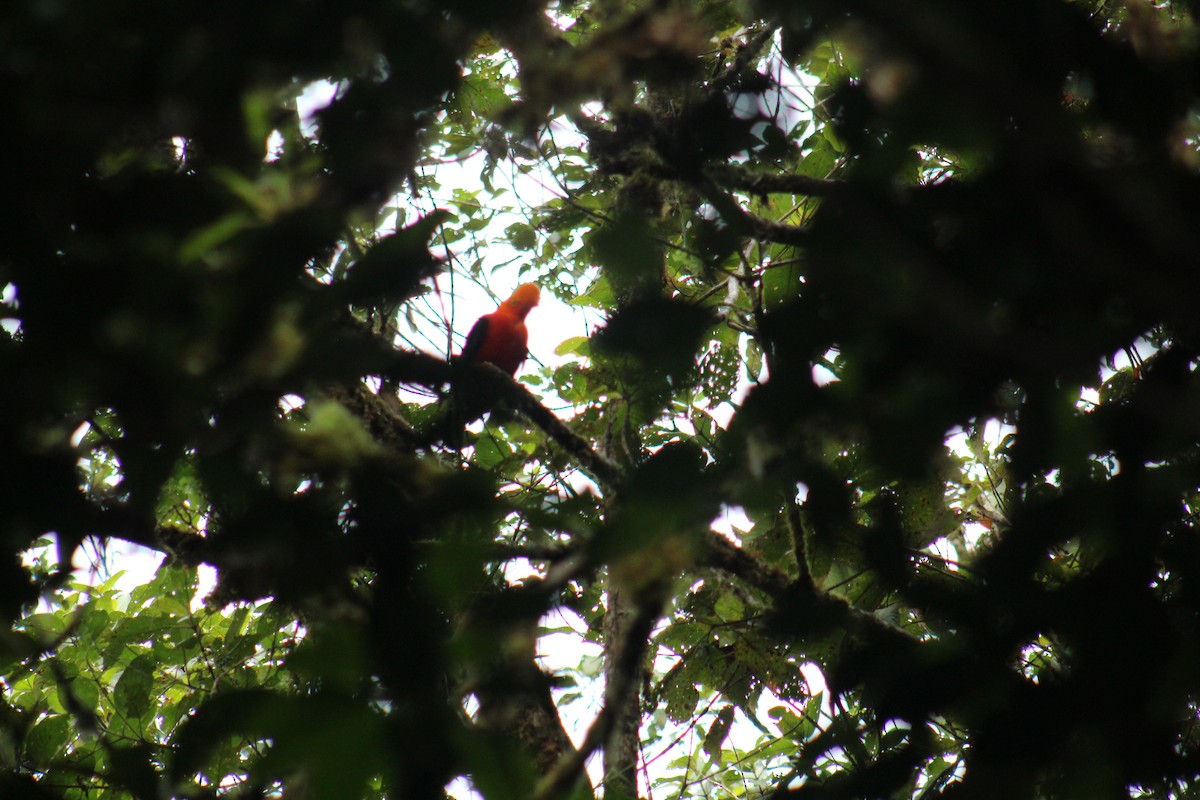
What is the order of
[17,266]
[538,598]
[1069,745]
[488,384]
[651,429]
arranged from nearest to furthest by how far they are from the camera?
[538,598], [17,266], [1069,745], [488,384], [651,429]

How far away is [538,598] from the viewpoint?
0.83 meters

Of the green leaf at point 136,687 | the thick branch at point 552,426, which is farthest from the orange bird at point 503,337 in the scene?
the green leaf at point 136,687

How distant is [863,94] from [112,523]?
3.37 feet

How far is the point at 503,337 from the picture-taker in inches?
228

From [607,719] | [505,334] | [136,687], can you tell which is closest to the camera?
[607,719]

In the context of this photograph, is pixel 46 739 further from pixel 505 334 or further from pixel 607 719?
pixel 505 334

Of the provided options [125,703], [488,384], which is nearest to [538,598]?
[488,384]

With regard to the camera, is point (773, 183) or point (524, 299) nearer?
point (773, 183)

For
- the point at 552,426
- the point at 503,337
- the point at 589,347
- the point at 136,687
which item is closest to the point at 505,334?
the point at 503,337

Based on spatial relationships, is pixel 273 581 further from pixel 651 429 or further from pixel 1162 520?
pixel 651 429

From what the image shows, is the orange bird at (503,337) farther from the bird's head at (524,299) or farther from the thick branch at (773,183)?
the thick branch at (773,183)

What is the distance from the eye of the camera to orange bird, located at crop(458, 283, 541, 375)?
19.0ft

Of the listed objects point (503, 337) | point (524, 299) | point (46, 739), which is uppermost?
point (524, 299)

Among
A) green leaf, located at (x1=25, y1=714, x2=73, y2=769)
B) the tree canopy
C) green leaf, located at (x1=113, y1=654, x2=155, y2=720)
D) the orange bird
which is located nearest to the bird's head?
the orange bird
